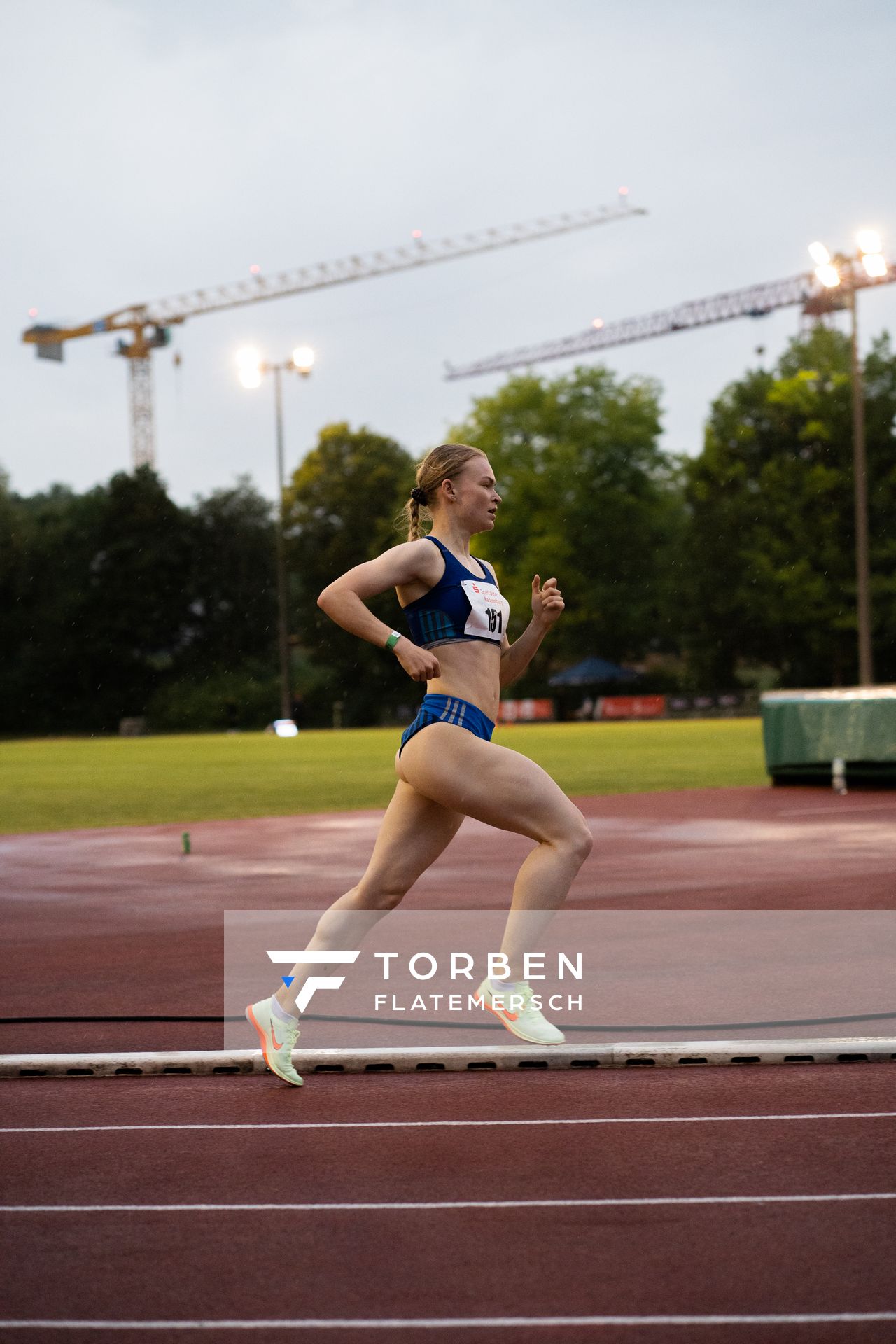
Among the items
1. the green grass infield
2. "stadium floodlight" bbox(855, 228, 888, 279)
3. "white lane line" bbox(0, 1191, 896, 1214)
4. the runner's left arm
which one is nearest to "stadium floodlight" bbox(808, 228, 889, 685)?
"stadium floodlight" bbox(855, 228, 888, 279)

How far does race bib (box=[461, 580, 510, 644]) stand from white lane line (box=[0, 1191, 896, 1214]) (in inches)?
79.1

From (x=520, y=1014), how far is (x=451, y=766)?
99 centimetres

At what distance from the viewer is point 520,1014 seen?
5.41 m

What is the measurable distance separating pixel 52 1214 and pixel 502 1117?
55.2 inches

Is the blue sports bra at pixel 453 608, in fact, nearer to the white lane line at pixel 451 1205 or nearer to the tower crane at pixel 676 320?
the white lane line at pixel 451 1205

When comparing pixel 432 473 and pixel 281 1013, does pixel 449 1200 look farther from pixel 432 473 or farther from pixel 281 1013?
pixel 432 473

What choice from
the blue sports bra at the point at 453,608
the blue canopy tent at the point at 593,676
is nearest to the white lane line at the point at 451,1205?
the blue sports bra at the point at 453,608

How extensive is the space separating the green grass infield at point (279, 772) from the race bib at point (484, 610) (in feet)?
42.3

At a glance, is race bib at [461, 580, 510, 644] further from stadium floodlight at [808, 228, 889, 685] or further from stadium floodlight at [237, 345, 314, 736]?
stadium floodlight at [237, 345, 314, 736]

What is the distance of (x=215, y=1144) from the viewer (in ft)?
14.5

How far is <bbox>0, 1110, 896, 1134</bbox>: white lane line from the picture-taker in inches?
179

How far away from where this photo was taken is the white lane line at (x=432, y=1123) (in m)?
4.56

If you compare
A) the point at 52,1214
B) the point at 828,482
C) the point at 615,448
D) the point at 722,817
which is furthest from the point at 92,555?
the point at 52,1214

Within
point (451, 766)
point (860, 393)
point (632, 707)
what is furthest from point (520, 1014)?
point (632, 707)
